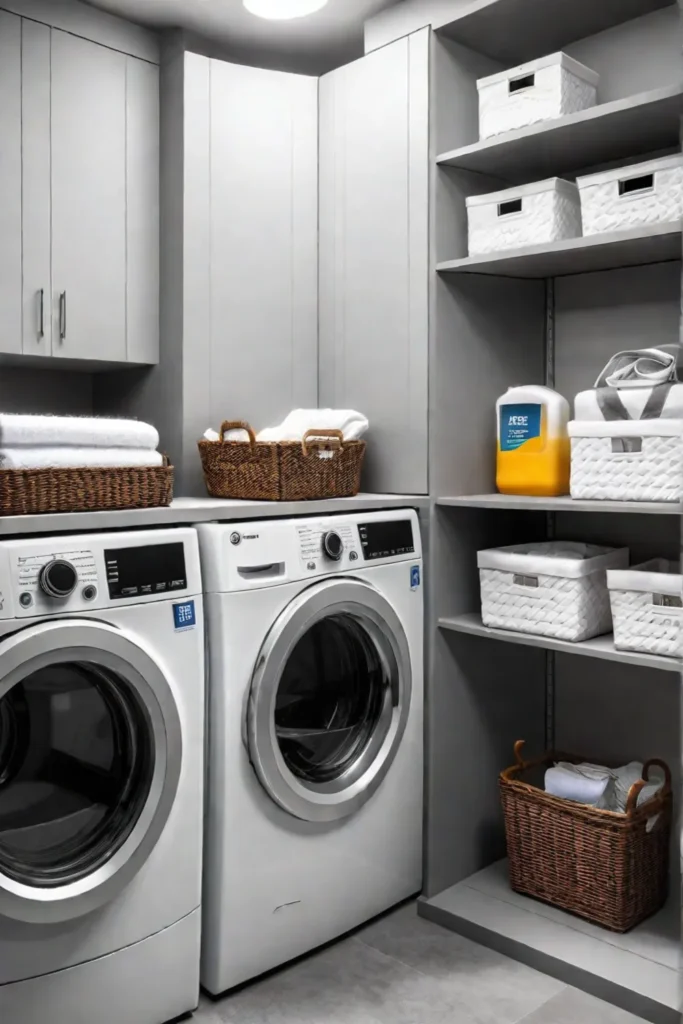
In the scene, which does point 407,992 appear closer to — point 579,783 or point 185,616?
point 579,783

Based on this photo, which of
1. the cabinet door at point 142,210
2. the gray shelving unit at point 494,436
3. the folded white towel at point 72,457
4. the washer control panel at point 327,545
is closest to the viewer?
the folded white towel at point 72,457

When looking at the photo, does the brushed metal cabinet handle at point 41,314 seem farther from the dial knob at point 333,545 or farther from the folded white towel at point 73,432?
the dial knob at point 333,545

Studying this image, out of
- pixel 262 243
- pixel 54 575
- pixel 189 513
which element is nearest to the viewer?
pixel 54 575

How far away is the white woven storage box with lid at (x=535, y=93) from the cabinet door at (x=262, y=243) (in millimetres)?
615

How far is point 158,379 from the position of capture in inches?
104

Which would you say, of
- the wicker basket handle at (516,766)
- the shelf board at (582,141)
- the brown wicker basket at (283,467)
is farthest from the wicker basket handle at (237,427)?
the wicker basket handle at (516,766)

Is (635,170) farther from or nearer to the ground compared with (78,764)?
farther from the ground

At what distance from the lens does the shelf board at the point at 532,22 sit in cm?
229

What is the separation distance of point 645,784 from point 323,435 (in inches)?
48.0

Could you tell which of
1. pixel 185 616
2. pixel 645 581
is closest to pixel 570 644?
pixel 645 581

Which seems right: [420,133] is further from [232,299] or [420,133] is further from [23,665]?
[23,665]

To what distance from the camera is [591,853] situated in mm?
2256

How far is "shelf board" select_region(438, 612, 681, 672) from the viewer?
80.6 inches

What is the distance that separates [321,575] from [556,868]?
988 millimetres
